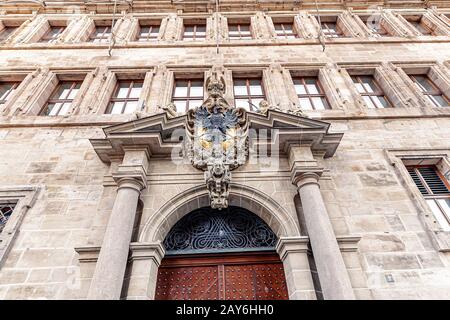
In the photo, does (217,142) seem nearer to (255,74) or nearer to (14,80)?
(255,74)

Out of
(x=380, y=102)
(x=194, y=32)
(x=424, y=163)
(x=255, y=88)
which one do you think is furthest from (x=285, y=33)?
(x=424, y=163)

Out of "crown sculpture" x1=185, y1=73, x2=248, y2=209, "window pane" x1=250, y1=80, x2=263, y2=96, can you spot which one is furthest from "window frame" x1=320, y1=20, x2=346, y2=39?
"crown sculpture" x1=185, y1=73, x2=248, y2=209

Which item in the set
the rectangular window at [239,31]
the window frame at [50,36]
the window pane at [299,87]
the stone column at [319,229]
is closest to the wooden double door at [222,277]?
the stone column at [319,229]

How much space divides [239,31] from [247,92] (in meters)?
4.05

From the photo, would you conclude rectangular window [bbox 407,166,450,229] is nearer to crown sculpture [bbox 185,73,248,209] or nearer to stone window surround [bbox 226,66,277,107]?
crown sculpture [bbox 185,73,248,209]

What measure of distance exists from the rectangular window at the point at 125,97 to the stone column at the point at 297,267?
5.75 m

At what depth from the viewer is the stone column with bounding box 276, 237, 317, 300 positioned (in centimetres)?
457

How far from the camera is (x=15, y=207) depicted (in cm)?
586

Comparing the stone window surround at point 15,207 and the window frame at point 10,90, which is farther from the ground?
the window frame at point 10,90

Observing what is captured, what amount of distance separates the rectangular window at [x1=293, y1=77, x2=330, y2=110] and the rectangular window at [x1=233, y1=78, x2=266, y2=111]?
3.88 ft

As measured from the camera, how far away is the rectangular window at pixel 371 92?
8453 millimetres

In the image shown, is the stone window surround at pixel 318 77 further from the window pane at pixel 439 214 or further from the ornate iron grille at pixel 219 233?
the ornate iron grille at pixel 219 233
